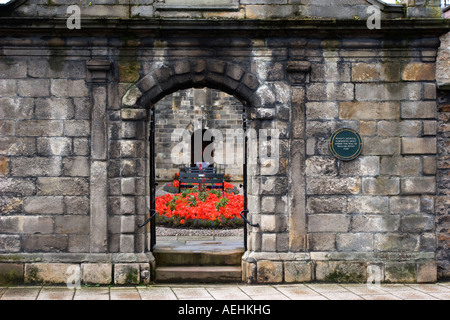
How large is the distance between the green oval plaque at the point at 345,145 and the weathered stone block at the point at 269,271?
1.64 meters

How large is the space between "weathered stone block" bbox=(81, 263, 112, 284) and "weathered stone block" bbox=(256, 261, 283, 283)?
1929 mm

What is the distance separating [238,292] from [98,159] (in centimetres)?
248

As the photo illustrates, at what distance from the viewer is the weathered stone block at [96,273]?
22.3 feet

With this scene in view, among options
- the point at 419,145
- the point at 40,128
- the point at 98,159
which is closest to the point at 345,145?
the point at 419,145

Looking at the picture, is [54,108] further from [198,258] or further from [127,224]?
[198,258]

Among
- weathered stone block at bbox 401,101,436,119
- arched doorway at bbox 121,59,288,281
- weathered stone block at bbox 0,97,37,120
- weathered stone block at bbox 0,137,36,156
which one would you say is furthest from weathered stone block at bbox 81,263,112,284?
weathered stone block at bbox 401,101,436,119

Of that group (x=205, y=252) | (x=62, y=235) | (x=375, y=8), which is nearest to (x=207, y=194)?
(x=205, y=252)

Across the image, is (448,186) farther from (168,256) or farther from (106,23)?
(106,23)

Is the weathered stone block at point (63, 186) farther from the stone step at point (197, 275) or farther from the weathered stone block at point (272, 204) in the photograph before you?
the weathered stone block at point (272, 204)

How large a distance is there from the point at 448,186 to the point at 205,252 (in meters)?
3.46

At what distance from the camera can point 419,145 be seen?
7.06 metres

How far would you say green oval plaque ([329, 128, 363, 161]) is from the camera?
7.02 m

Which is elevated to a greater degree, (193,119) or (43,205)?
(193,119)

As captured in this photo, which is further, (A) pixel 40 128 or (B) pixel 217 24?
(A) pixel 40 128
